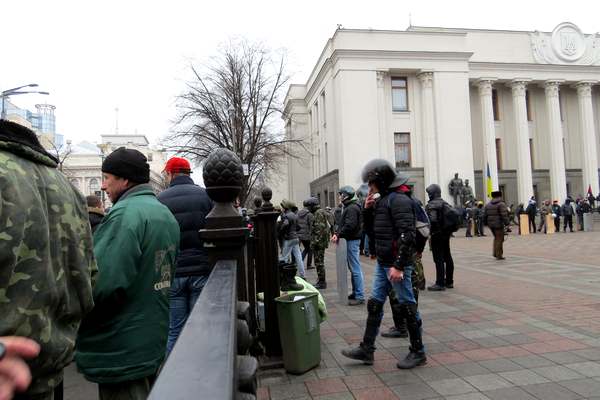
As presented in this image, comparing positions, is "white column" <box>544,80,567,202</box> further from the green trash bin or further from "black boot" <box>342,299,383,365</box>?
the green trash bin

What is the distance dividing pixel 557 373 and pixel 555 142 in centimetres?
3816

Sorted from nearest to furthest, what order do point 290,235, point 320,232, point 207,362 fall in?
point 207,362
point 320,232
point 290,235

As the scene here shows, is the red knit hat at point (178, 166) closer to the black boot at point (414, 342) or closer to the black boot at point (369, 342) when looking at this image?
the black boot at point (369, 342)

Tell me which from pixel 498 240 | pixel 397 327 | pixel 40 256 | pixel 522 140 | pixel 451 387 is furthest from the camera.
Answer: pixel 522 140

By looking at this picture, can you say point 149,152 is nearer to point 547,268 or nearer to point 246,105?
point 246,105

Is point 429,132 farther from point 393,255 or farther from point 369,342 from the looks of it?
point 369,342

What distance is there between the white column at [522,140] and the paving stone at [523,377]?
35.3 m

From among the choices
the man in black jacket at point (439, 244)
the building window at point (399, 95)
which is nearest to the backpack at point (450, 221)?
the man in black jacket at point (439, 244)

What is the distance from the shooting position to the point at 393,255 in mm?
4328

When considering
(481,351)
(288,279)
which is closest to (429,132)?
(481,351)

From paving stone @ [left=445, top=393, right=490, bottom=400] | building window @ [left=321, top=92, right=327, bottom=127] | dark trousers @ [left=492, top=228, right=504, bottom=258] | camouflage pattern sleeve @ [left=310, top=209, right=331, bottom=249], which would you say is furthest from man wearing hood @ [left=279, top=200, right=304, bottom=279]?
building window @ [left=321, top=92, right=327, bottom=127]

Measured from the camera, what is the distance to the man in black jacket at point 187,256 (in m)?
3.68

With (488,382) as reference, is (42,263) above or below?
above

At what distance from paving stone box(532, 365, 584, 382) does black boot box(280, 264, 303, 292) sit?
7.93 ft
